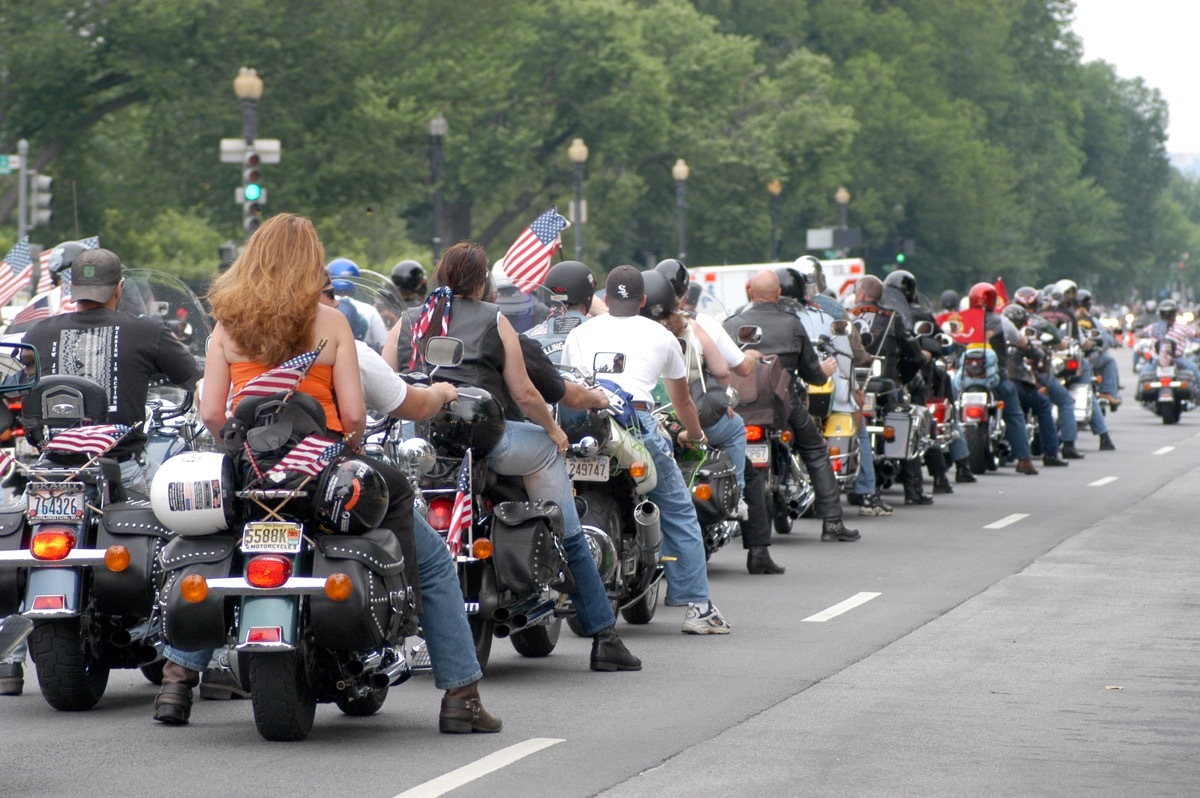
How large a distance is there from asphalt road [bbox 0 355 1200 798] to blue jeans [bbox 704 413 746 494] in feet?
2.42

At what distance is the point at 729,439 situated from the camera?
38.4ft

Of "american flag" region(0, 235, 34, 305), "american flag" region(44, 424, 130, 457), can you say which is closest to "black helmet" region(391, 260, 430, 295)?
"american flag" region(0, 235, 34, 305)

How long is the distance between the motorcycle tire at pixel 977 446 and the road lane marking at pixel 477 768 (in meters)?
14.6

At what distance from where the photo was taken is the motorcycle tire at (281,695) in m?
6.82

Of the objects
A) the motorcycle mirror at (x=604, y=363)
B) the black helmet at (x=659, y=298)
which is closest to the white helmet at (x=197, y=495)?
the motorcycle mirror at (x=604, y=363)

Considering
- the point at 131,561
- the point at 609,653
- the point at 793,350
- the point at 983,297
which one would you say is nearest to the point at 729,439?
the point at 793,350

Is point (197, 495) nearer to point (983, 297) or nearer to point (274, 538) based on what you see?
point (274, 538)

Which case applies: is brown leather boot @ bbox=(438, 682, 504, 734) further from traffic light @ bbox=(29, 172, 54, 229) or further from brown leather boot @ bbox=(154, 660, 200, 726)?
traffic light @ bbox=(29, 172, 54, 229)

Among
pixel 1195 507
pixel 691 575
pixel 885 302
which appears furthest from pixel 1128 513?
pixel 691 575

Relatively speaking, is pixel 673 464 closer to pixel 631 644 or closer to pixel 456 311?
pixel 631 644

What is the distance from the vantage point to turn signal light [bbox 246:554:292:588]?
21.9 feet

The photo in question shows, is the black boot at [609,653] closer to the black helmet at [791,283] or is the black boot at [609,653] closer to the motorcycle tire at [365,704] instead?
the motorcycle tire at [365,704]

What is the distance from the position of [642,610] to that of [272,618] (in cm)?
411

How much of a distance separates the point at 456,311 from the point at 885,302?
1107 centimetres
